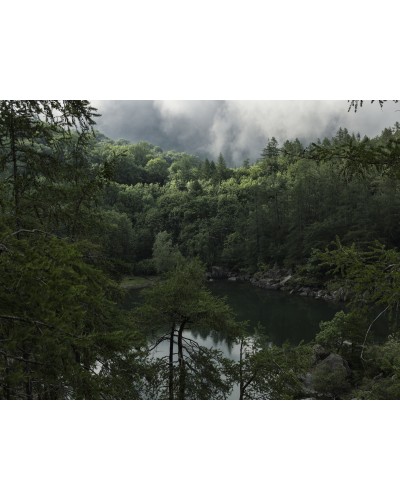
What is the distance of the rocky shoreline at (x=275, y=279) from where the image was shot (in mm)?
5543

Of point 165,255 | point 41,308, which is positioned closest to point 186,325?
point 165,255

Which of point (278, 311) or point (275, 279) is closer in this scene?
point (275, 279)

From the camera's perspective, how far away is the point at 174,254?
4805 millimetres

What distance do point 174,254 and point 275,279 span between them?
2135 millimetres

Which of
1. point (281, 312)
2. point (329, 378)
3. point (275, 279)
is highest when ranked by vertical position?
point (275, 279)

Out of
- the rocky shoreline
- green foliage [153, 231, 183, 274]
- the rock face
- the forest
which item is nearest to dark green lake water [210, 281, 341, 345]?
the rocky shoreline

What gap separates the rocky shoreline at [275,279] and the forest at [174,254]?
0.20 feet

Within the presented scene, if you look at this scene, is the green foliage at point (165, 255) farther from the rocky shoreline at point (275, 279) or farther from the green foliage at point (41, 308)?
the green foliage at point (41, 308)

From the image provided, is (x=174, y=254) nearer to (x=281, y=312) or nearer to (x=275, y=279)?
(x=275, y=279)

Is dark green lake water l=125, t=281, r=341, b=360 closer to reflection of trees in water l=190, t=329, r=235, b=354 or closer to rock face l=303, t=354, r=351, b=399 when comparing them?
reflection of trees in water l=190, t=329, r=235, b=354

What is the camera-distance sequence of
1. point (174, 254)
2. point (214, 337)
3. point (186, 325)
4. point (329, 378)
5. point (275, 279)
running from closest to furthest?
1. point (186, 325)
2. point (174, 254)
3. point (214, 337)
4. point (329, 378)
5. point (275, 279)

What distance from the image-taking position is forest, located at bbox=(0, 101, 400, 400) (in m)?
1.40

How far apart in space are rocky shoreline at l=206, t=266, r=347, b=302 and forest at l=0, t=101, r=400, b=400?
6 cm
